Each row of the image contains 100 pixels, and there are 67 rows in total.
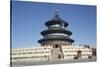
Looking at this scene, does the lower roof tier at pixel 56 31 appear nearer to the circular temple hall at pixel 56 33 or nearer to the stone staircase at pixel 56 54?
the circular temple hall at pixel 56 33

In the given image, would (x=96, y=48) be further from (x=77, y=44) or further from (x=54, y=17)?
(x=54, y=17)

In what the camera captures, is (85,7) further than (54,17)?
Yes

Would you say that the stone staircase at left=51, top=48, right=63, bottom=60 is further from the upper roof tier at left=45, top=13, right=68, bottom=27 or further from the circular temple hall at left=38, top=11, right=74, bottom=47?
the upper roof tier at left=45, top=13, right=68, bottom=27

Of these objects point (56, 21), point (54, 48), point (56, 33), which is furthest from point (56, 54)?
point (56, 21)

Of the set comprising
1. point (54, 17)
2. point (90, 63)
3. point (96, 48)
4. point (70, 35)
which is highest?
point (54, 17)

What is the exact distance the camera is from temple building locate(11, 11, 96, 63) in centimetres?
206

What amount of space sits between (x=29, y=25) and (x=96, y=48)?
0.81 meters

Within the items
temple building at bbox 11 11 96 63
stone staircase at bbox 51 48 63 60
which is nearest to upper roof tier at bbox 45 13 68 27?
temple building at bbox 11 11 96 63

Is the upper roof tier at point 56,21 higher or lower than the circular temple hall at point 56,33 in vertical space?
higher

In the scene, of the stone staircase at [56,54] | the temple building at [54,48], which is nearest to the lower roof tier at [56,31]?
the temple building at [54,48]

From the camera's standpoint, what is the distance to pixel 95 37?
233cm

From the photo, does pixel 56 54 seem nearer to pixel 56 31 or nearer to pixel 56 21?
pixel 56 31

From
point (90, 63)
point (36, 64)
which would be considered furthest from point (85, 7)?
point (36, 64)

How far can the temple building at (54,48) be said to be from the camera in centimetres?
206
